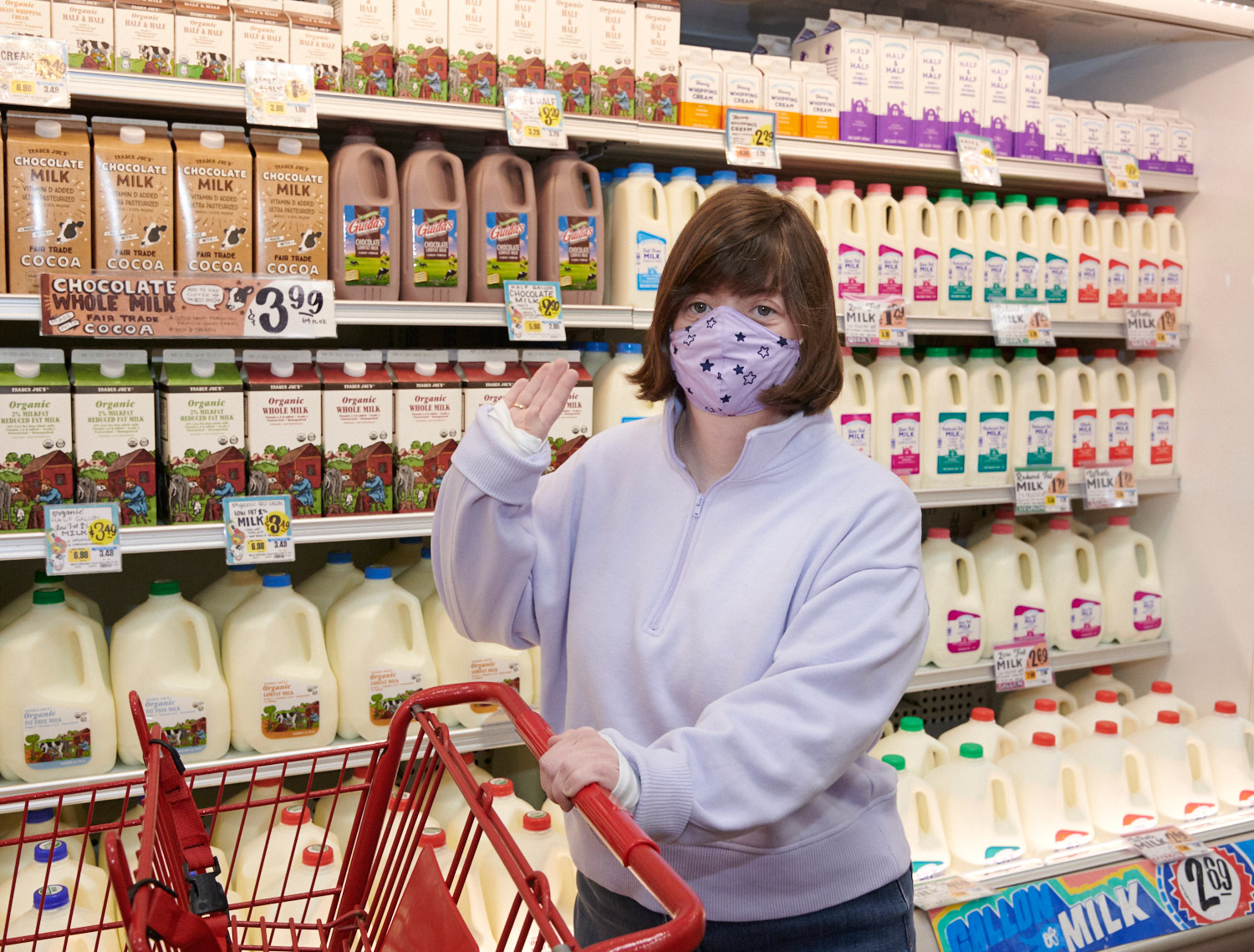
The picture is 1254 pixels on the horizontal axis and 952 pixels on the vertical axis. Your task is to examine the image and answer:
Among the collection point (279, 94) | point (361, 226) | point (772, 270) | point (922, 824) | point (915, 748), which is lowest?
point (922, 824)

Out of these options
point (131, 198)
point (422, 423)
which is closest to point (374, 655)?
point (422, 423)

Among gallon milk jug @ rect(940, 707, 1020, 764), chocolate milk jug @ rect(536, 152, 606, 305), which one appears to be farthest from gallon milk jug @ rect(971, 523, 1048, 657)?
chocolate milk jug @ rect(536, 152, 606, 305)

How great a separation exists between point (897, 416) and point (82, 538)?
186 cm

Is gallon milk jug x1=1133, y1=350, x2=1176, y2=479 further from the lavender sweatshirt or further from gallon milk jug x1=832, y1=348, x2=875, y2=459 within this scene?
the lavender sweatshirt

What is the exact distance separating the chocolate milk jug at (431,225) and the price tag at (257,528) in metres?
0.51

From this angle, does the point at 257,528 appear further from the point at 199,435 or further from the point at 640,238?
the point at 640,238

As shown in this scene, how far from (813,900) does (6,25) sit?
6.37 ft

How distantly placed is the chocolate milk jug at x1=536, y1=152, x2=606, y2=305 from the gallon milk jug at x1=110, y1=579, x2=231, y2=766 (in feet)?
3.31

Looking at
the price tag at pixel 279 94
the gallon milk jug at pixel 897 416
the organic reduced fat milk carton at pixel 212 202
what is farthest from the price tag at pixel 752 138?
the organic reduced fat milk carton at pixel 212 202

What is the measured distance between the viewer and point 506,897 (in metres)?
1.96

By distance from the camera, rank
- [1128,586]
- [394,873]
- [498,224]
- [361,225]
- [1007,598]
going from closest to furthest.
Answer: [394,873] → [361,225] → [498,224] → [1007,598] → [1128,586]

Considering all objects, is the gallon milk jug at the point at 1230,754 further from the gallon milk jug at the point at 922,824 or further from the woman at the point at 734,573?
the woman at the point at 734,573

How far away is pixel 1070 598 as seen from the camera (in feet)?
9.64

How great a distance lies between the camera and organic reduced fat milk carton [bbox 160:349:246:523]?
2.01m
